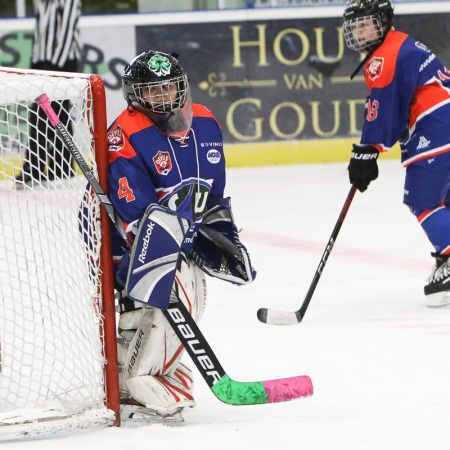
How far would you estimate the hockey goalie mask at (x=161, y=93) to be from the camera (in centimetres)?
250

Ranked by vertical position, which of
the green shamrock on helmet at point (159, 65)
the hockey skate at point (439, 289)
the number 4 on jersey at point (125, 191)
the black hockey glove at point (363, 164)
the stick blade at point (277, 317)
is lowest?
the stick blade at point (277, 317)

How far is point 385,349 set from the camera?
328cm

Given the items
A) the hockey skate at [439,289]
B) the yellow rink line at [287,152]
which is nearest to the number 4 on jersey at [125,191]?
the hockey skate at [439,289]

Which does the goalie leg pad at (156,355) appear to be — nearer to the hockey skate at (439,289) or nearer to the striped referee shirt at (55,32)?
the hockey skate at (439,289)

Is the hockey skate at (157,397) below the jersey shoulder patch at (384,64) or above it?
below

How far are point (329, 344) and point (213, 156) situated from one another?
102cm

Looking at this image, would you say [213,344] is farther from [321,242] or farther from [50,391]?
[321,242]

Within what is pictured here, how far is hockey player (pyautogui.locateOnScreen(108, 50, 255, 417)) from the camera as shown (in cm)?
239

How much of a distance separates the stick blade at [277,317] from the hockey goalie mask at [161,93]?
1323 millimetres

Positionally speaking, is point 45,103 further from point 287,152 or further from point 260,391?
point 287,152

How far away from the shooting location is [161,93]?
2510 mm

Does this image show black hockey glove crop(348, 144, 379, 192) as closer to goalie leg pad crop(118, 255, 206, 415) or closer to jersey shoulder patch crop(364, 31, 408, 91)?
jersey shoulder patch crop(364, 31, 408, 91)

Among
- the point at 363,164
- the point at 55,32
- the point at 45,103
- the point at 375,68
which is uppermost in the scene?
the point at 45,103

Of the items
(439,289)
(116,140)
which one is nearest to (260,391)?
(116,140)
